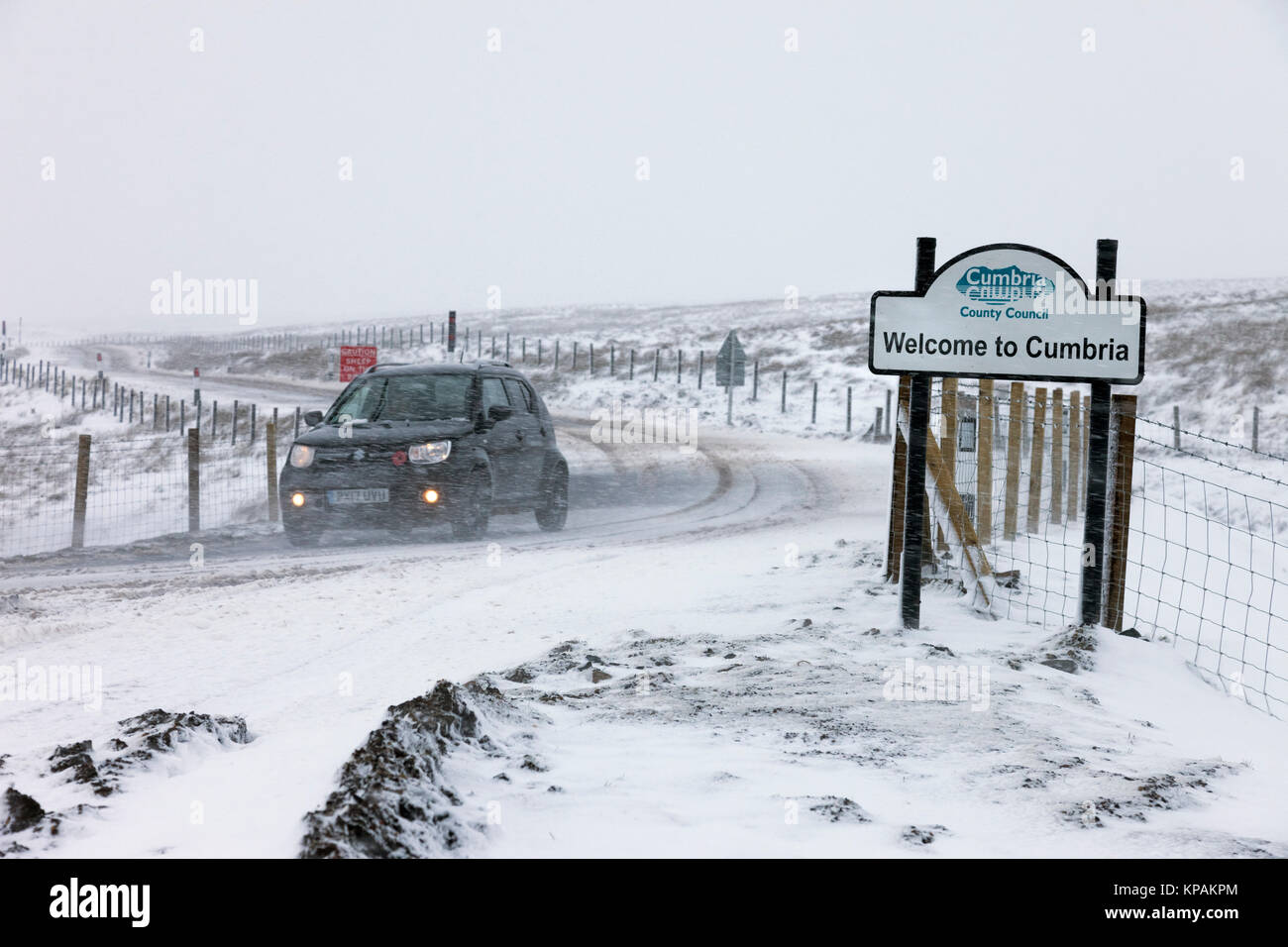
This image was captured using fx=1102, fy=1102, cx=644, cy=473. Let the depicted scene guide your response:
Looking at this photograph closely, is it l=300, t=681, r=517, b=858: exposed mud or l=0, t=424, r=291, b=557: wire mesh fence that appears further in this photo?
l=0, t=424, r=291, b=557: wire mesh fence

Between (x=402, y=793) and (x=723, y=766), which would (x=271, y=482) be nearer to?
(x=723, y=766)

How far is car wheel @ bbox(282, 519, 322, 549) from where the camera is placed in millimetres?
10866

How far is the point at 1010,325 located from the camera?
646 cm

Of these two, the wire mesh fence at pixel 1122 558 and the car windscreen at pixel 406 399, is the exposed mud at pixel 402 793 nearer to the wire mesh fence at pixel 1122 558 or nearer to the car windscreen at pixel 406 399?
the wire mesh fence at pixel 1122 558

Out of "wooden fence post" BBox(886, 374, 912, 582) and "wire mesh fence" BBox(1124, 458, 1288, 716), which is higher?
"wooden fence post" BBox(886, 374, 912, 582)

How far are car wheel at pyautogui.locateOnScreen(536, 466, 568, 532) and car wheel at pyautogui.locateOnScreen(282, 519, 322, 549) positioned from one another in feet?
8.13

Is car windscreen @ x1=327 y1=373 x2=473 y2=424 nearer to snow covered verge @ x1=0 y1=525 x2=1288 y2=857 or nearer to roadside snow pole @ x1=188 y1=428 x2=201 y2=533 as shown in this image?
roadside snow pole @ x1=188 y1=428 x2=201 y2=533

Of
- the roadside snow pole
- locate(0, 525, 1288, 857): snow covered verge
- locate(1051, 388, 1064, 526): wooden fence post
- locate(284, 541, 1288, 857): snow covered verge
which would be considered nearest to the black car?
the roadside snow pole

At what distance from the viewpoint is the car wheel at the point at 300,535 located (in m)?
10.9

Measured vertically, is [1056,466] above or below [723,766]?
above

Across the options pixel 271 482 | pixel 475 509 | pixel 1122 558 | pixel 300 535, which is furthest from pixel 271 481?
pixel 1122 558

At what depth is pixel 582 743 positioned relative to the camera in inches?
164

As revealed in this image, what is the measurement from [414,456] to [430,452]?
0.16 m

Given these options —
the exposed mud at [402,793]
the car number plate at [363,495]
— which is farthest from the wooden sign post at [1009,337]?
the car number plate at [363,495]
